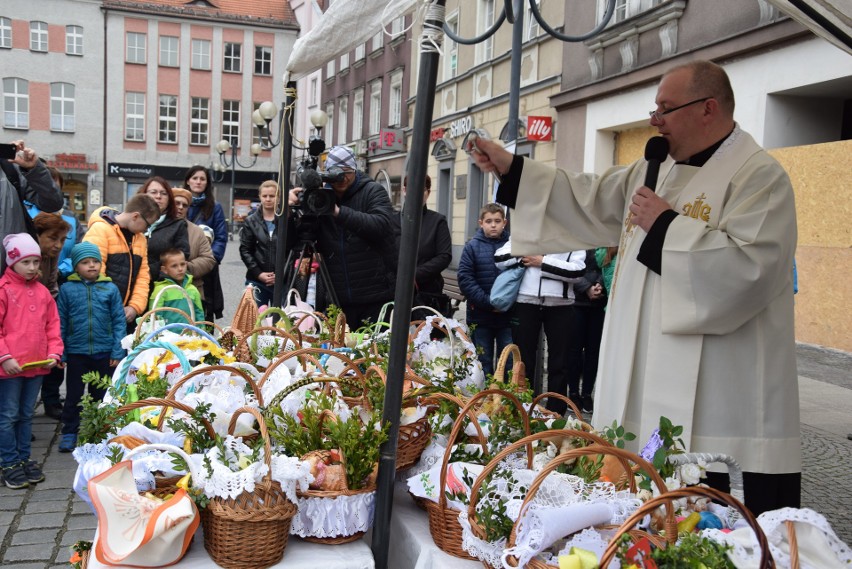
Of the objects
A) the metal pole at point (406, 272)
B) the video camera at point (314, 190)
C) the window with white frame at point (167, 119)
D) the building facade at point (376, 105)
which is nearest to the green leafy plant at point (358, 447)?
the metal pole at point (406, 272)

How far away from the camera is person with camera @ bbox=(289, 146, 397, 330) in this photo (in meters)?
4.43

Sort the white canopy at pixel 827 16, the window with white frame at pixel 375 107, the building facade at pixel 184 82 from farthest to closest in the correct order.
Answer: the building facade at pixel 184 82 → the window with white frame at pixel 375 107 → the white canopy at pixel 827 16

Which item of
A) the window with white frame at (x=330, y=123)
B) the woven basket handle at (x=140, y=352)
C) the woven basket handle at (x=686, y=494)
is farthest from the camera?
the window with white frame at (x=330, y=123)

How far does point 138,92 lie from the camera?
39.1 metres

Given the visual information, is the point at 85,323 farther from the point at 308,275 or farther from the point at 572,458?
the point at 572,458

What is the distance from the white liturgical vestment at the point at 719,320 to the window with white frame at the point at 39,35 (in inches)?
1624

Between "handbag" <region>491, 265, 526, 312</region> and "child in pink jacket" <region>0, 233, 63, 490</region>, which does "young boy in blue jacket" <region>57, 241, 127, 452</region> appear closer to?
"child in pink jacket" <region>0, 233, 63, 490</region>

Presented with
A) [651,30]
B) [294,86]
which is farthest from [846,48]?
[651,30]

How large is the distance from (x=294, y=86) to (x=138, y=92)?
38.1 meters

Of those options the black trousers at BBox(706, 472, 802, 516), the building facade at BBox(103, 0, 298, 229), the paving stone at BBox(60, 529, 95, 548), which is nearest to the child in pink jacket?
the paving stone at BBox(60, 529, 95, 548)

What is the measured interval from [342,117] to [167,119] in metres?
14.0

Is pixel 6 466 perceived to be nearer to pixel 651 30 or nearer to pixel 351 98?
pixel 651 30

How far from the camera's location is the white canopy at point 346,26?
7.55ft

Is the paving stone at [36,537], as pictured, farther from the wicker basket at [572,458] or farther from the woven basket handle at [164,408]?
the wicker basket at [572,458]
